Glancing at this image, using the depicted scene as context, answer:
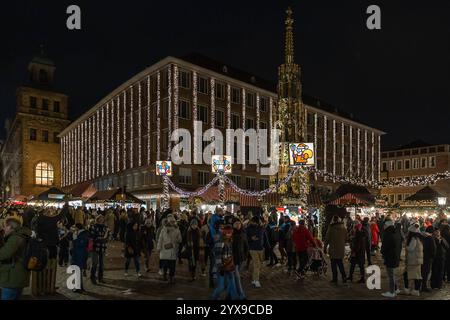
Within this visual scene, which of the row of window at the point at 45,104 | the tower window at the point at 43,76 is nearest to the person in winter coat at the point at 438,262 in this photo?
the row of window at the point at 45,104

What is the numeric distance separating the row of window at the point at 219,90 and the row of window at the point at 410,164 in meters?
32.2

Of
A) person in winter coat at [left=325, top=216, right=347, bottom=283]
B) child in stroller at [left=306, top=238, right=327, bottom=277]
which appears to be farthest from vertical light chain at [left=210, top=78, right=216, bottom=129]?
person in winter coat at [left=325, top=216, right=347, bottom=283]

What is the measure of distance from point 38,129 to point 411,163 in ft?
189

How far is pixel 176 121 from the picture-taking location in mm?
40219

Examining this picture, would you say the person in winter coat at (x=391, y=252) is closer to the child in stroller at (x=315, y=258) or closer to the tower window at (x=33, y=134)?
the child in stroller at (x=315, y=258)

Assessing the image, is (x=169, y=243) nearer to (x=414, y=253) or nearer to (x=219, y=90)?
(x=414, y=253)

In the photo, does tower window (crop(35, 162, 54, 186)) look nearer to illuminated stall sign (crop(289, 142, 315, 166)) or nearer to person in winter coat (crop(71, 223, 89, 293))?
illuminated stall sign (crop(289, 142, 315, 166))

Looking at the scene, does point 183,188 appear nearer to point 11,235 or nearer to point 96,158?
point 96,158

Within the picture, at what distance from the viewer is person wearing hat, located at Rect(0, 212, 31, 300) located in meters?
6.82

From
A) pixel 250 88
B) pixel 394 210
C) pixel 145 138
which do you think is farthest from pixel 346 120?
pixel 394 210

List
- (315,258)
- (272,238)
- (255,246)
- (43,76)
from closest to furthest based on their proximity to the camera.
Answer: (255,246) → (315,258) → (272,238) → (43,76)

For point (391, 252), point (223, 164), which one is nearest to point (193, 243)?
point (391, 252)
